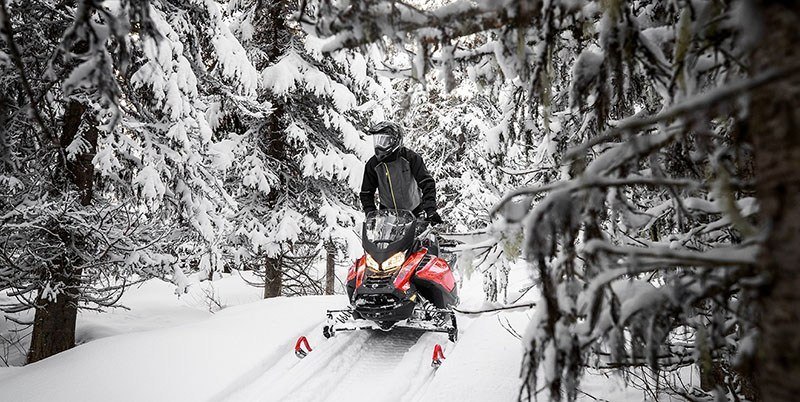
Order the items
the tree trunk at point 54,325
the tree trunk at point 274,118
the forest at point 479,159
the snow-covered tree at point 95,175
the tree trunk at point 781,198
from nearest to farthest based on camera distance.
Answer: the tree trunk at point 781,198 → the forest at point 479,159 → the snow-covered tree at point 95,175 → the tree trunk at point 54,325 → the tree trunk at point 274,118

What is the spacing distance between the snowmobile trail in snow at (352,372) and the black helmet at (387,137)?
2.42 meters

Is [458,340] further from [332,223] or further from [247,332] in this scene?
[332,223]

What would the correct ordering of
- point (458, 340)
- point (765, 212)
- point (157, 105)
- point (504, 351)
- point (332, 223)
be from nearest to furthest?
point (765, 212) < point (504, 351) < point (458, 340) < point (157, 105) < point (332, 223)

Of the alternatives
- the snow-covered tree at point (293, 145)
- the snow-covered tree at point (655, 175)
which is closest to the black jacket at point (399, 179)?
the snow-covered tree at point (293, 145)

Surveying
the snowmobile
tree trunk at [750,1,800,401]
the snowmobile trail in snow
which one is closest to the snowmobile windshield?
the snowmobile

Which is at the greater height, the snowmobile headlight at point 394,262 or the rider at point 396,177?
the rider at point 396,177

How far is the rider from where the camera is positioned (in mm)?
6035

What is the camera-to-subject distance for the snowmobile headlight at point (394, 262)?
211 inches

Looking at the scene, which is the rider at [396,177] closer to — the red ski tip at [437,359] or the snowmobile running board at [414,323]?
the snowmobile running board at [414,323]

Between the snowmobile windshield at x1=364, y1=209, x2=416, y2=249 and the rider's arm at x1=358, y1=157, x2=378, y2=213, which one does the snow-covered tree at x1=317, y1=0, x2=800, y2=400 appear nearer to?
the snowmobile windshield at x1=364, y1=209, x2=416, y2=249

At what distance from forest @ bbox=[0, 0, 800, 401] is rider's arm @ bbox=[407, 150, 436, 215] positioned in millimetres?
777

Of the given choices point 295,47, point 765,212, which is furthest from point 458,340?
point 295,47

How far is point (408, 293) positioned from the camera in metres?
5.31

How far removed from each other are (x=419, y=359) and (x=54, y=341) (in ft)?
16.6
